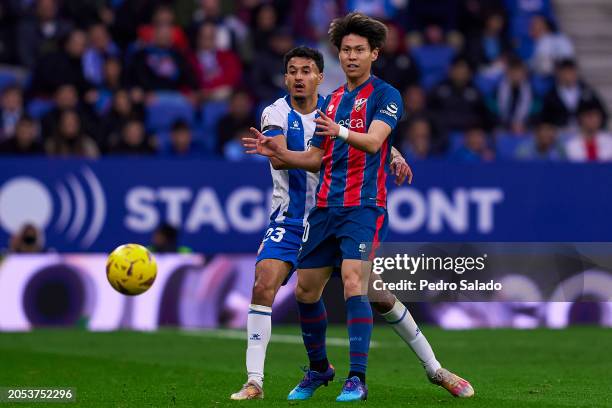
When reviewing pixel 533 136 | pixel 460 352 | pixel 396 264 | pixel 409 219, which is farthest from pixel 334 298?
pixel 396 264

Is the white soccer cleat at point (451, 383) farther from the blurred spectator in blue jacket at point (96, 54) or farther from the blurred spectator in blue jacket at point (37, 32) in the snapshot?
the blurred spectator in blue jacket at point (37, 32)

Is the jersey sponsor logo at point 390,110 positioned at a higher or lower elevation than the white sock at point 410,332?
higher

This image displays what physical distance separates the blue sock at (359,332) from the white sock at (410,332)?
25cm

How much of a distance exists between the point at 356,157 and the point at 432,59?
12.2 metres

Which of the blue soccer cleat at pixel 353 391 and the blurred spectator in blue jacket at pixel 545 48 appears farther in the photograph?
the blurred spectator in blue jacket at pixel 545 48

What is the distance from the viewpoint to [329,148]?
27.3ft

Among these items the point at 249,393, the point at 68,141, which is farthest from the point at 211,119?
the point at 249,393

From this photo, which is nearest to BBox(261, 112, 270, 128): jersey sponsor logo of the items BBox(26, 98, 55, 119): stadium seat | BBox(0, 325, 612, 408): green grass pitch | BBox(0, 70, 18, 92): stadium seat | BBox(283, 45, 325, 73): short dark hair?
BBox(283, 45, 325, 73): short dark hair

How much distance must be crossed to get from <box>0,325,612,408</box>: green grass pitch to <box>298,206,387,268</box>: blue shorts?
34.2 inches

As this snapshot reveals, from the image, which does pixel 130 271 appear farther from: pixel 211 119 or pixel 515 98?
pixel 515 98

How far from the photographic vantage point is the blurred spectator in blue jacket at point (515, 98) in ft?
63.6

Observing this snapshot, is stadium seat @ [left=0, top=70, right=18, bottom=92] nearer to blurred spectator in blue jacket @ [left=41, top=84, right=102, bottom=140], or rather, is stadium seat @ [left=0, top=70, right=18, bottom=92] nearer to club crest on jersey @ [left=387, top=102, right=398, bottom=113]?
blurred spectator in blue jacket @ [left=41, top=84, right=102, bottom=140]

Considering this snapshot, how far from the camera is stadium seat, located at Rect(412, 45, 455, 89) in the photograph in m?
20.2

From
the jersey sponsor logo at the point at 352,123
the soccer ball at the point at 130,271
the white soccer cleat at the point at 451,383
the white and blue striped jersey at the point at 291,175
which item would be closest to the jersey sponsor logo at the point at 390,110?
the jersey sponsor logo at the point at 352,123
